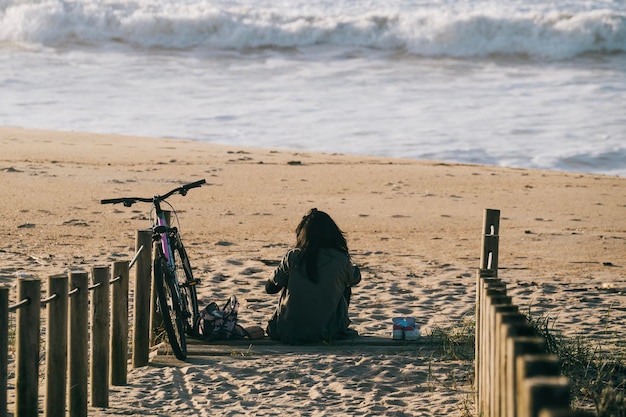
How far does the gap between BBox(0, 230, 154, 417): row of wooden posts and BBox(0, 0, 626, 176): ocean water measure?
12.9 meters

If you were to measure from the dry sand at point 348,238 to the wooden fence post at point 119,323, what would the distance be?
0.37 feet

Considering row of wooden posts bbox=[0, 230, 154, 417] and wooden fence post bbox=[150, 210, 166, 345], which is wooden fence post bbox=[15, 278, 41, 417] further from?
wooden fence post bbox=[150, 210, 166, 345]

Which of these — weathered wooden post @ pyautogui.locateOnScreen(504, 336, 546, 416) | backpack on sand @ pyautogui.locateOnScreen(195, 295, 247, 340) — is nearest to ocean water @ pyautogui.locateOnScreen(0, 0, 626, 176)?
backpack on sand @ pyautogui.locateOnScreen(195, 295, 247, 340)

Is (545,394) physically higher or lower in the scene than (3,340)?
higher

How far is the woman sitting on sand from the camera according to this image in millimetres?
6801

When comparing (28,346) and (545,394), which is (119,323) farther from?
(545,394)

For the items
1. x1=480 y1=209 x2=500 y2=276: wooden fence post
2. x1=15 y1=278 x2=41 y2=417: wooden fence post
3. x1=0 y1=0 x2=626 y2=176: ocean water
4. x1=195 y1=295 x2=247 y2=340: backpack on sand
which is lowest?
x1=195 y1=295 x2=247 y2=340: backpack on sand

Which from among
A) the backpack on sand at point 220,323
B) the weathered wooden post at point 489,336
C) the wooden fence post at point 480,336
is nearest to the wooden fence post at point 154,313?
the backpack on sand at point 220,323

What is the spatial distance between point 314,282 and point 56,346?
228 cm

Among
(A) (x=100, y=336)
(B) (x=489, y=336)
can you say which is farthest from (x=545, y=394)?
(A) (x=100, y=336)

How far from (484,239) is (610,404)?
8.01 feet

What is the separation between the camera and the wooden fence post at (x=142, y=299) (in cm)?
646

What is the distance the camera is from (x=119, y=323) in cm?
596

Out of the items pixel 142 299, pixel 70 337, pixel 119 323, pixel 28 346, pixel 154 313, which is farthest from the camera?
pixel 154 313
